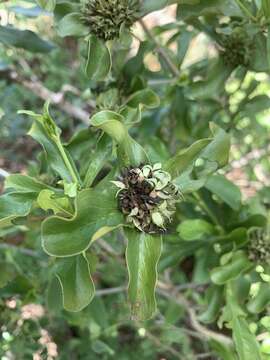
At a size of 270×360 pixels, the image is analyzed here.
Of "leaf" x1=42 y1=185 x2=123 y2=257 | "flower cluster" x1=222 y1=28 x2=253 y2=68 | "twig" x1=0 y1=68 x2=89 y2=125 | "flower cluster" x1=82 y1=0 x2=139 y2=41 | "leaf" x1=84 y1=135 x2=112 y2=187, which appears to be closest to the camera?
"leaf" x1=42 y1=185 x2=123 y2=257

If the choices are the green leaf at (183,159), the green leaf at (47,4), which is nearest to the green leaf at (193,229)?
the green leaf at (183,159)

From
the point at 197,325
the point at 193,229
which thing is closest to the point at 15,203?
the point at 193,229

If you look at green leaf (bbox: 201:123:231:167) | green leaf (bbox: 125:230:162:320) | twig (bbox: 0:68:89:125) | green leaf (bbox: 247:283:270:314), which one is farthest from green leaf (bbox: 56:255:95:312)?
twig (bbox: 0:68:89:125)

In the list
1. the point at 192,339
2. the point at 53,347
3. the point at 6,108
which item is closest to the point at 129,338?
the point at 192,339

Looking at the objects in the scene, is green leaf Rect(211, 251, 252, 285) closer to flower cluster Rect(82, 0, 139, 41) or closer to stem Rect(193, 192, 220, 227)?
stem Rect(193, 192, 220, 227)

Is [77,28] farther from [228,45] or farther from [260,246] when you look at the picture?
[260,246]

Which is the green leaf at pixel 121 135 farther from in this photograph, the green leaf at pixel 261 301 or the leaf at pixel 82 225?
the green leaf at pixel 261 301

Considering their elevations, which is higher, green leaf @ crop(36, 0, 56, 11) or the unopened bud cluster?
green leaf @ crop(36, 0, 56, 11)
